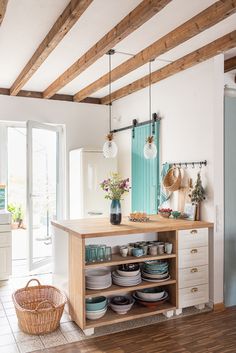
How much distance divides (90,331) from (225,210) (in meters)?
1.77

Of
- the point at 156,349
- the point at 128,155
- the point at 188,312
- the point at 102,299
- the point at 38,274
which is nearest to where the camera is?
the point at 156,349

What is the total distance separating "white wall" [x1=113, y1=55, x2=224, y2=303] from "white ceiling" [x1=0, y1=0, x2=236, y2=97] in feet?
1.03

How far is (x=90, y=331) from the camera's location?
2.92m

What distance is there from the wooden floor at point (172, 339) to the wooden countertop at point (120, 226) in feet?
2.83

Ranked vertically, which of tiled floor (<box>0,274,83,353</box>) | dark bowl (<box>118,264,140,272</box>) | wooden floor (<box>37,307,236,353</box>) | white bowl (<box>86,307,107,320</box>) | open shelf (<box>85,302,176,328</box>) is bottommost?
wooden floor (<box>37,307,236,353</box>)

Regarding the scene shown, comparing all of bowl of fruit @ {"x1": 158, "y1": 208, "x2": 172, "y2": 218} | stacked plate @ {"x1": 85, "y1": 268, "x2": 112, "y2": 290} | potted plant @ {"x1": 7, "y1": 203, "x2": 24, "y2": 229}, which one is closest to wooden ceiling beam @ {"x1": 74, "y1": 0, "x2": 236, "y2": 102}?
bowl of fruit @ {"x1": 158, "y1": 208, "x2": 172, "y2": 218}

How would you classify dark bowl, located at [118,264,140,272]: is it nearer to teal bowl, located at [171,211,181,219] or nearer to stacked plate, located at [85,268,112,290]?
stacked plate, located at [85,268,112,290]

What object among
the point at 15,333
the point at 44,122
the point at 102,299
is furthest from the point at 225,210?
the point at 44,122

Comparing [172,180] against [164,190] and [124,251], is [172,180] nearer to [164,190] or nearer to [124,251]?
[164,190]

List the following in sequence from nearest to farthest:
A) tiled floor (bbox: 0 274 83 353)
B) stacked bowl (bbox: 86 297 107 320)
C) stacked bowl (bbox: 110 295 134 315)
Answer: tiled floor (bbox: 0 274 83 353), stacked bowl (bbox: 86 297 107 320), stacked bowl (bbox: 110 295 134 315)

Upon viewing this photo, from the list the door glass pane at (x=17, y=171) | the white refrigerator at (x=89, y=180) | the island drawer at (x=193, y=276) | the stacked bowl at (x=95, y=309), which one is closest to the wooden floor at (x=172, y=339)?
the stacked bowl at (x=95, y=309)

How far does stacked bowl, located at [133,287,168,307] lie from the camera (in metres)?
3.26

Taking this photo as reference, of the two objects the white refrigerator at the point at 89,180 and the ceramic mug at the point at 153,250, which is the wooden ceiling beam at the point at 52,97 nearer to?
the white refrigerator at the point at 89,180

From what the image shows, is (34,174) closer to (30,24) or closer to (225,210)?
(30,24)
